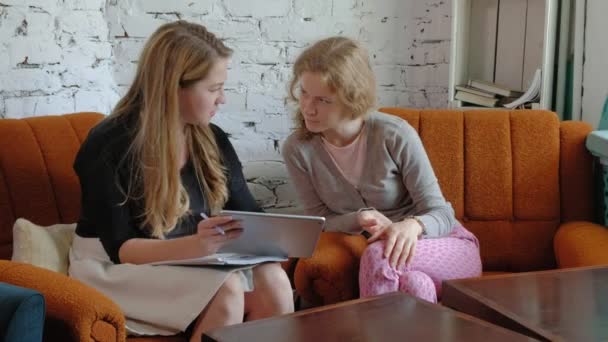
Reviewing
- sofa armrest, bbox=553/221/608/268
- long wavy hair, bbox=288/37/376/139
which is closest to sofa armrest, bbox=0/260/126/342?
long wavy hair, bbox=288/37/376/139

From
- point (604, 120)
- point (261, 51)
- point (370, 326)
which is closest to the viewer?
point (370, 326)

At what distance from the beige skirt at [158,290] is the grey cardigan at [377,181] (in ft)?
1.62

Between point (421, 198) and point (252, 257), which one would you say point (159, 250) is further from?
point (421, 198)

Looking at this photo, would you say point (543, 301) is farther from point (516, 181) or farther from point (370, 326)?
point (516, 181)

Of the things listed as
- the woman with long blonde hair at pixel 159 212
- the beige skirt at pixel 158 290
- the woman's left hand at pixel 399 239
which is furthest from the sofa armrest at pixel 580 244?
Answer: the beige skirt at pixel 158 290

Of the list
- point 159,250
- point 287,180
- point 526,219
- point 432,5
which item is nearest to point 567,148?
point 526,219

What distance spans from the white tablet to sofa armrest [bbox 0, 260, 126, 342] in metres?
0.32

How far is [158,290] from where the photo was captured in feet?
6.04

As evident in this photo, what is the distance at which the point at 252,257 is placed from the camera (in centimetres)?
192

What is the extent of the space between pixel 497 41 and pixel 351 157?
87cm

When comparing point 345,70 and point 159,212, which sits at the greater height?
point 345,70

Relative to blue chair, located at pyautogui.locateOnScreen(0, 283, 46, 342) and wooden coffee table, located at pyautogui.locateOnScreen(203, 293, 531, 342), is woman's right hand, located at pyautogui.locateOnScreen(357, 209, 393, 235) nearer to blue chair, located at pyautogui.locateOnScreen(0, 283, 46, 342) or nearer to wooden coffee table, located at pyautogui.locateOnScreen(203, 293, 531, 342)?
wooden coffee table, located at pyautogui.locateOnScreen(203, 293, 531, 342)

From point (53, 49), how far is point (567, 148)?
61.0 inches

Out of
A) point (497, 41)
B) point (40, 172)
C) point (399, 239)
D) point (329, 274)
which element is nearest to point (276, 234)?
point (329, 274)
